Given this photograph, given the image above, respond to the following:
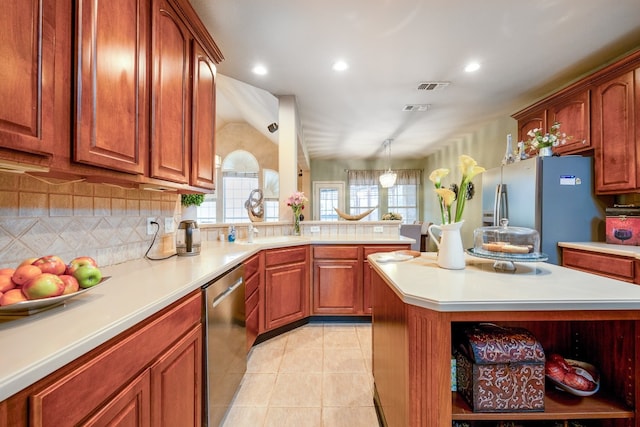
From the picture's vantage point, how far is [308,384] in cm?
187

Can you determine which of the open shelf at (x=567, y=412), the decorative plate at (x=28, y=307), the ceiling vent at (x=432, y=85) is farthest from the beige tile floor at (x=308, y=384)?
the ceiling vent at (x=432, y=85)

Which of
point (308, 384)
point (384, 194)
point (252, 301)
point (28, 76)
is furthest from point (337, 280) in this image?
point (384, 194)

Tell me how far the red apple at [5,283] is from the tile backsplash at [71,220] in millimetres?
350

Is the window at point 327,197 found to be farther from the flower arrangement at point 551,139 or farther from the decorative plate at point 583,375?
the decorative plate at point 583,375

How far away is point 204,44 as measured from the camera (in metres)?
1.88

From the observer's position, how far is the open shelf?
88 cm

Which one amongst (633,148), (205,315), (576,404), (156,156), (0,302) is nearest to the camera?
(0,302)

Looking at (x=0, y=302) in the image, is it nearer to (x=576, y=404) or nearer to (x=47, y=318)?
(x=47, y=318)

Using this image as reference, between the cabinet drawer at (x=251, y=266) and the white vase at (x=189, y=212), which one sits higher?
the white vase at (x=189, y=212)

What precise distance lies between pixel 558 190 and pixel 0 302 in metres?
3.85

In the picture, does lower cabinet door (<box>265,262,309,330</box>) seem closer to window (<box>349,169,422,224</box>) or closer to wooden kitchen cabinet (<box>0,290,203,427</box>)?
wooden kitchen cabinet (<box>0,290,203,427</box>)

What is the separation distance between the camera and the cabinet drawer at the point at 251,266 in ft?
6.47

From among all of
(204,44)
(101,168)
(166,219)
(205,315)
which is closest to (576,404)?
(205,315)

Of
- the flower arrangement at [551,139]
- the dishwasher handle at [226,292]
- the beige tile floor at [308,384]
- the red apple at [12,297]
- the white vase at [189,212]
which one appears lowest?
the beige tile floor at [308,384]
